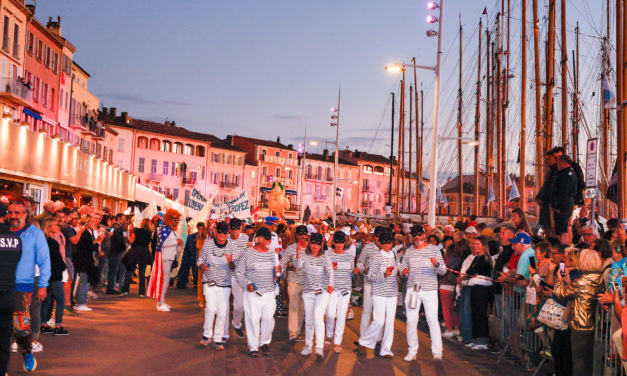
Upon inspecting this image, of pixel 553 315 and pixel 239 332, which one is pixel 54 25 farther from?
pixel 553 315

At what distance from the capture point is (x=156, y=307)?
15.9m

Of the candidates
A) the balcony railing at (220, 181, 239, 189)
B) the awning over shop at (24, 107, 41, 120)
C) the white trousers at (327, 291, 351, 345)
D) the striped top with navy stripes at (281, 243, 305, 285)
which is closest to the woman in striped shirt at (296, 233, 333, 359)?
the white trousers at (327, 291, 351, 345)

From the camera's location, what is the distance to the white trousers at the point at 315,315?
10754mm

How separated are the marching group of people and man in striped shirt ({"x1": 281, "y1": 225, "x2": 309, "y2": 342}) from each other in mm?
19

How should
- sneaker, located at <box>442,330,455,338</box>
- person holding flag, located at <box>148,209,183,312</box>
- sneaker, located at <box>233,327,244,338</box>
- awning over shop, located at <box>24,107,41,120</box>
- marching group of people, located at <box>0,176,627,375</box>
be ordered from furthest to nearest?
awning over shop, located at <box>24,107,41,120</box>
person holding flag, located at <box>148,209,183,312</box>
sneaker, located at <box>442,330,455,338</box>
sneaker, located at <box>233,327,244,338</box>
marching group of people, located at <box>0,176,627,375</box>

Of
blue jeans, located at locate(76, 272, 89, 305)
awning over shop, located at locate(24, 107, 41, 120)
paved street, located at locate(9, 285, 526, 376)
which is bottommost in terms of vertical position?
paved street, located at locate(9, 285, 526, 376)

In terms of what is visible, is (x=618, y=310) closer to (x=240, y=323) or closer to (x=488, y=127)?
(x=240, y=323)

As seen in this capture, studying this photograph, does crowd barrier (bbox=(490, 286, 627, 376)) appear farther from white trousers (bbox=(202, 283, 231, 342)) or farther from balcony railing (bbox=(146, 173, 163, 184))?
balcony railing (bbox=(146, 173, 163, 184))

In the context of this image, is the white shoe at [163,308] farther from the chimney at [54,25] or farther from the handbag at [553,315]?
the chimney at [54,25]

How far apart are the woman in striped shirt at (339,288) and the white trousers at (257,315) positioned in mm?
1127

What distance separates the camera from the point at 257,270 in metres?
10.6

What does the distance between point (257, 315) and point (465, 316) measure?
3966 millimetres

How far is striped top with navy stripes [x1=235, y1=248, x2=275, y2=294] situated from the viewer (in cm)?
1062

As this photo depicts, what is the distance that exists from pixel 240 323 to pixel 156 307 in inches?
146
